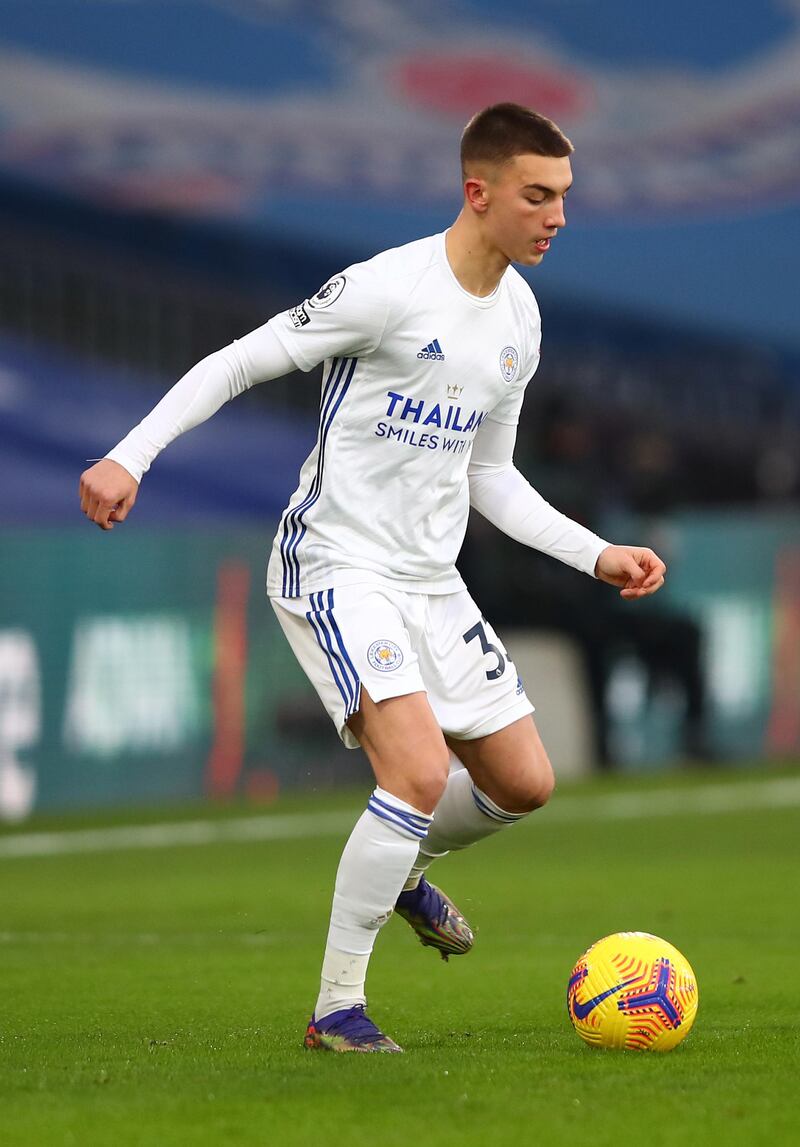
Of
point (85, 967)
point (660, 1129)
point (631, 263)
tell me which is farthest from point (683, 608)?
point (660, 1129)

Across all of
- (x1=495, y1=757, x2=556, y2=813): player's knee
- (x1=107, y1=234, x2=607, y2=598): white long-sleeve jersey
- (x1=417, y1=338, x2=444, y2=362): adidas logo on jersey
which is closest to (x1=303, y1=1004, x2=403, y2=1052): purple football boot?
(x1=495, y1=757, x2=556, y2=813): player's knee

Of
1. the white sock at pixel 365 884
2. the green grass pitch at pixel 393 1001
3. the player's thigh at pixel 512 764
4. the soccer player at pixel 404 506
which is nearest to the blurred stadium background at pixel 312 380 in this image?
the green grass pitch at pixel 393 1001

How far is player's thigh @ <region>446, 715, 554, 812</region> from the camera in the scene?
586 cm

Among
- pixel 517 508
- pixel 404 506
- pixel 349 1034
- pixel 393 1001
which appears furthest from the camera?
pixel 393 1001

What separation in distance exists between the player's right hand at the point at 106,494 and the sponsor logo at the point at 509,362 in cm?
119

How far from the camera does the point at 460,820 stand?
6117 mm

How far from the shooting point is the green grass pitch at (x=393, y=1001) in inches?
176

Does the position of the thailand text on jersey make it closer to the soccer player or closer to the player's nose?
the soccer player

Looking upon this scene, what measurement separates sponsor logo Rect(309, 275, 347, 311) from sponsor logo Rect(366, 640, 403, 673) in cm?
90

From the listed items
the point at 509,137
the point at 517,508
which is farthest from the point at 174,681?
the point at 509,137

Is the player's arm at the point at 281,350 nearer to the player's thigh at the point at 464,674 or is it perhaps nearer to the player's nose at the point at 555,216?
the player's nose at the point at 555,216

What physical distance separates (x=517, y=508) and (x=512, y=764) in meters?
0.83

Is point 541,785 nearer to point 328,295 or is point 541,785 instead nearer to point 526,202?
point 328,295

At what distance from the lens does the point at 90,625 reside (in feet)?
46.5
